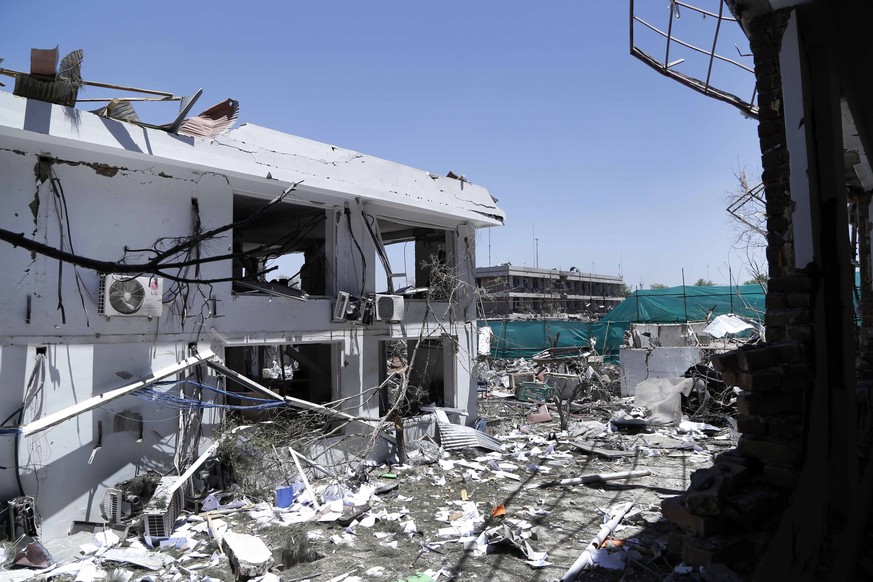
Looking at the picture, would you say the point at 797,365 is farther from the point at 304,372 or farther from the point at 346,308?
the point at 304,372

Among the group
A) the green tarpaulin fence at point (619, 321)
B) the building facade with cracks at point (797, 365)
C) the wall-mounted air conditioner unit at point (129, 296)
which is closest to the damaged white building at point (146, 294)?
the wall-mounted air conditioner unit at point (129, 296)

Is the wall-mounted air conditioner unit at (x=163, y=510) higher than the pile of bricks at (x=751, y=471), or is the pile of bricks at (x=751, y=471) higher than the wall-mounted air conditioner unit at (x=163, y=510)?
the pile of bricks at (x=751, y=471)

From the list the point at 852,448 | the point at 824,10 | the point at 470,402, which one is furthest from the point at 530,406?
the point at 824,10

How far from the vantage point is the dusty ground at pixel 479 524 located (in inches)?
A: 214

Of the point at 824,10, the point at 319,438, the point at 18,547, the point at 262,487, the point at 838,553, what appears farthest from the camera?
the point at 319,438

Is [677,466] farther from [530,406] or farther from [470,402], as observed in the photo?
[530,406]

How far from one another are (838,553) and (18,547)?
732 centimetres

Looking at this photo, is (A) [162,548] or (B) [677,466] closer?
(A) [162,548]

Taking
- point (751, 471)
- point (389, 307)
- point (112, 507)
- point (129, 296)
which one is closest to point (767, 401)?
point (751, 471)

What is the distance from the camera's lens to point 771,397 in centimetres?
327

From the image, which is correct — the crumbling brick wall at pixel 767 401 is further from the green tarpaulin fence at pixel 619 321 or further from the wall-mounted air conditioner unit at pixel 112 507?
the green tarpaulin fence at pixel 619 321

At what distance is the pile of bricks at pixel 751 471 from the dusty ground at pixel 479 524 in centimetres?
31

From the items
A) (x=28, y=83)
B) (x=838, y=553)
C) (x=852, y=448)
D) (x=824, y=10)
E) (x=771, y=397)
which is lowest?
→ (x=838, y=553)

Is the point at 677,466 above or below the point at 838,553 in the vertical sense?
below
